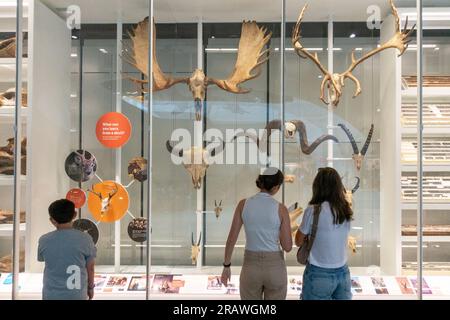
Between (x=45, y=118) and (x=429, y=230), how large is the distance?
159 inches

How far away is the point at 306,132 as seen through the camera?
5.42 m

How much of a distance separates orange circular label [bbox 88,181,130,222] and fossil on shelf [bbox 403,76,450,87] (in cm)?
308

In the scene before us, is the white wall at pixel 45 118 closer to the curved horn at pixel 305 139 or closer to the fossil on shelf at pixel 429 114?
the curved horn at pixel 305 139

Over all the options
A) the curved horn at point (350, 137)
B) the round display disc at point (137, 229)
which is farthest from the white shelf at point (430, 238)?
the round display disc at point (137, 229)

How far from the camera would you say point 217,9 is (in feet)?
18.2

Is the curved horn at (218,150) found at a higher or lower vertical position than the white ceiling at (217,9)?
lower

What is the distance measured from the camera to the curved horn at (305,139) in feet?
17.7

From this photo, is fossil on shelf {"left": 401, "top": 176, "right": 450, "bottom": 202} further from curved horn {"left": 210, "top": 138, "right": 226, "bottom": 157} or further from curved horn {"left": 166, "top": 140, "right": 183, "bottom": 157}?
curved horn {"left": 166, "top": 140, "right": 183, "bottom": 157}

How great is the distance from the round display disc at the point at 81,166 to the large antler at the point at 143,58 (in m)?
0.93

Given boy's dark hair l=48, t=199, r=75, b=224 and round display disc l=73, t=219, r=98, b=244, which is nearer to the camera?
boy's dark hair l=48, t=199, r=75, b=224

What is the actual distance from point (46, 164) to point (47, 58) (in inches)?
42.8

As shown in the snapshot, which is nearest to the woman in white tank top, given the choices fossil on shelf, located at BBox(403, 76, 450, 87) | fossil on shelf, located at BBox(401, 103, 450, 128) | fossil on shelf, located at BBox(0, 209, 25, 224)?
fossil on shelf, located at BBox(401, 103, 450, 128)

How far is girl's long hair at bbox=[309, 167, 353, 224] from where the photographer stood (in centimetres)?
329

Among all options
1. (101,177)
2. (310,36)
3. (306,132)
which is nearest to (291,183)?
(306,132)
